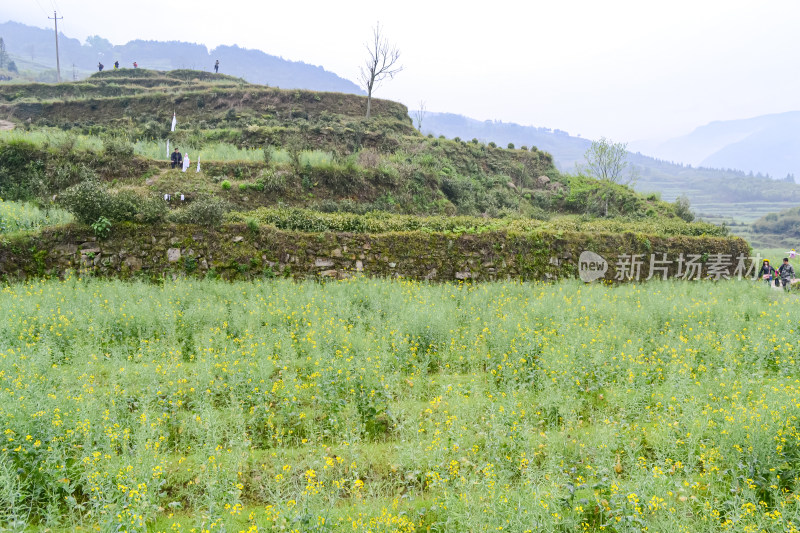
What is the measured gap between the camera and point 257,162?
752 inches

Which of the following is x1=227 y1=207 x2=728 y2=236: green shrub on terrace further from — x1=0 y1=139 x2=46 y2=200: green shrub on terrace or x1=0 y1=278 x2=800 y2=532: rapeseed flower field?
x1=0 y1=139 x2=46 y2=200: green shrub on terrace

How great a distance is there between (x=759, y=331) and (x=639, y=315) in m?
2.03

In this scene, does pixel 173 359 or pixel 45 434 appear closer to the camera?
pixel 45 434

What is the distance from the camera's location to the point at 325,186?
A: 63.2 ft

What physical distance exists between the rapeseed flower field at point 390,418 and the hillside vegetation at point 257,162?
22.6ft

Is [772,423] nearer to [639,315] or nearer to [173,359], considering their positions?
[639,315]

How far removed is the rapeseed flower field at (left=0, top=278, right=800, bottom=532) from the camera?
3.80m

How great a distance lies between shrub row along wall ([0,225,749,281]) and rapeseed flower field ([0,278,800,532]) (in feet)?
9.40

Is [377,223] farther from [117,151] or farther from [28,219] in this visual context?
[117,151]

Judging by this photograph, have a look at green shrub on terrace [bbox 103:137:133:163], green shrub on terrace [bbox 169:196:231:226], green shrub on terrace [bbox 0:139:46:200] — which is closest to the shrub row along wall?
green shrub on terrace [bbox 169:196:231:226]

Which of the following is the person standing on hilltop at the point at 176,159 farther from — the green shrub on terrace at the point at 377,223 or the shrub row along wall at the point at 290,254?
the shrub row along wall at the point at 290,254

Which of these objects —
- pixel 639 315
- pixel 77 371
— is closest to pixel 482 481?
pixel 77 371

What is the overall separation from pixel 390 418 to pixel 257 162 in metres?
16.4

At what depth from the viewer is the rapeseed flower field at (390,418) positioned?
3.80m
